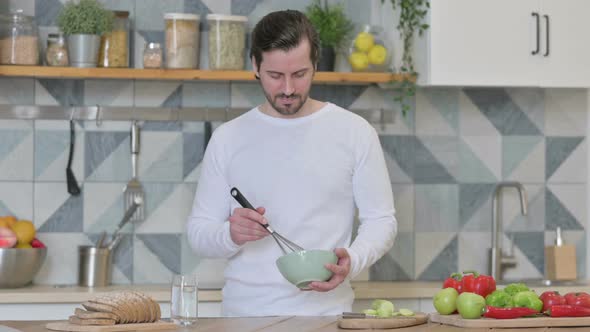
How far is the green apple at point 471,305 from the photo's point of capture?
90.3 inches

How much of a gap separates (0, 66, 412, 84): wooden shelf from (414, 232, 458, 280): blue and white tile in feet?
2.29

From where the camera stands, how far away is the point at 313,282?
2305 mm

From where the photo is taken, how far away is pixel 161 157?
3.90 m

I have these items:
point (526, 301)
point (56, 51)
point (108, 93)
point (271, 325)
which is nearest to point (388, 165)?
point (108, 93)

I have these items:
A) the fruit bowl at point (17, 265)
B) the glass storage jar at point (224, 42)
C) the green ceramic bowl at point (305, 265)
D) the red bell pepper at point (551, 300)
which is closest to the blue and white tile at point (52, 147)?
the fruit bowl at point (17, 265)

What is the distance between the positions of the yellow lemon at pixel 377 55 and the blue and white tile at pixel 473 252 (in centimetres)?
81

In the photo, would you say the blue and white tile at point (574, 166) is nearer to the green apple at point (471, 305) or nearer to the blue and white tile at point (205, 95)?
the blue and white tile at point (205, 95)

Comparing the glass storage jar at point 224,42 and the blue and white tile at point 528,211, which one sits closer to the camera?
the glass storage jar at point 224,42

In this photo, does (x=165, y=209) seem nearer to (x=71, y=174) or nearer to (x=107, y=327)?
(x=71, y=174)

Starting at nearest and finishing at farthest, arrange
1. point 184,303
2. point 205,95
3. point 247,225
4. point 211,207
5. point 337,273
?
point 184,303, point 337,273, point 247,225, point 211,207, point 205,95

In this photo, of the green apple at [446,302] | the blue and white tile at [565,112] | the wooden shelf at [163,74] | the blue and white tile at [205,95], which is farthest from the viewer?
the blue and white tile at [565,112]

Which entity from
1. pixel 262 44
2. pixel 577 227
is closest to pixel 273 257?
pixel 262 44

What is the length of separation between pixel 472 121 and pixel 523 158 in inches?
10.5

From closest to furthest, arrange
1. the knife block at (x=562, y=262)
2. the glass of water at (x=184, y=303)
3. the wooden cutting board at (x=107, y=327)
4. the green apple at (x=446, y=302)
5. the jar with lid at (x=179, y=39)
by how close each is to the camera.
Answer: the wooden cutting board at (x=107, y=327) → the glass of water at (x=184, y=303) → the green apple at (x=446, y=302) → the jar with lid at (x=179, y=39) → the knife block at (x=562, y=262)
